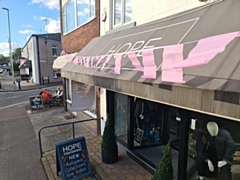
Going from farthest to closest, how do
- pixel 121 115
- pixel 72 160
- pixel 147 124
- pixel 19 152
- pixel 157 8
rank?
pixel 19 152 < pixel 121 115 < pixel 147 124 < pixel 72 160 < pixel 157 8

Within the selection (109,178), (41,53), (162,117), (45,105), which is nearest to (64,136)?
(109,178)

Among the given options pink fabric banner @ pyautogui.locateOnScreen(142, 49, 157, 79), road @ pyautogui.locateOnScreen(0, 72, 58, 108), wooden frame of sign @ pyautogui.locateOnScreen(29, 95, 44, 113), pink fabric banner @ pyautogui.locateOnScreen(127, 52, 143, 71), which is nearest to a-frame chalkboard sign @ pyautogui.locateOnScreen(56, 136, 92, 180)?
pink fabric banner @ pyautogui.locateOnScreen(127, 52, 143, 71)

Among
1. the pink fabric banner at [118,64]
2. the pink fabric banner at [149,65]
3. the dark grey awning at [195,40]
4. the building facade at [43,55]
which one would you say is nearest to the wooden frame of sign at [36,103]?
the dark grey awning at [195,40]

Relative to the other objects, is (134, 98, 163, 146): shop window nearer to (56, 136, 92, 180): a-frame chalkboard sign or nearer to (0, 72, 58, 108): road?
(56, 136, 92, 180): a-frame chalkboard sign

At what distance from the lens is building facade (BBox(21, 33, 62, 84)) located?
25047 millimetres

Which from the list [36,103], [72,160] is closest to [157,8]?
[72,160]

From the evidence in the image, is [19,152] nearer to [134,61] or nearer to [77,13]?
[134,61]

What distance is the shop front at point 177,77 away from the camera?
73.0 inches

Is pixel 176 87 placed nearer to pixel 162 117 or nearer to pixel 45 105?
→ pixel 162 117

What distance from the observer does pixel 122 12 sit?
5523mm

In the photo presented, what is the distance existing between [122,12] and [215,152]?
14.4 ft

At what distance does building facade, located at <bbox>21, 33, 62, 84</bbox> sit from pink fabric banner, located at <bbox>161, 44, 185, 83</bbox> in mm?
25659

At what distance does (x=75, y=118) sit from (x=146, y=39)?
24.5 ft

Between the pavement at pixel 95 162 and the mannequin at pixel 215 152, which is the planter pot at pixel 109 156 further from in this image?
the mannequin at pixel 215 152
